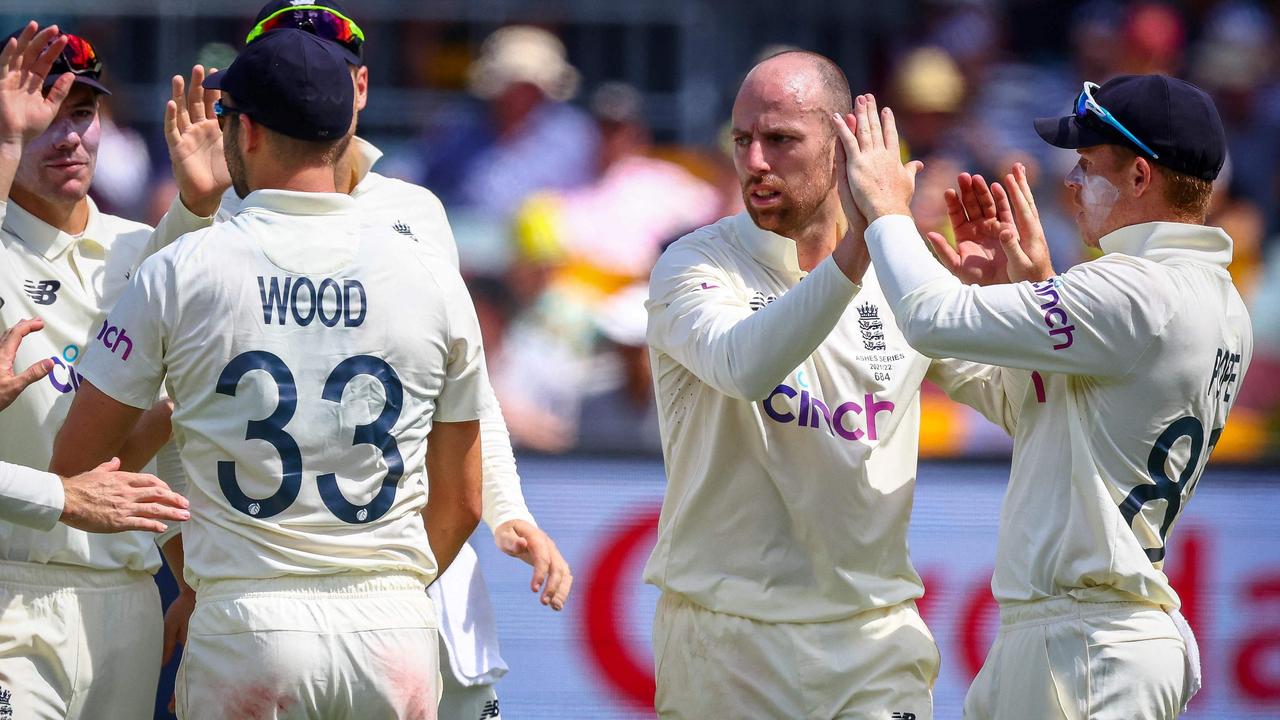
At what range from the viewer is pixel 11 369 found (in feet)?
13.5

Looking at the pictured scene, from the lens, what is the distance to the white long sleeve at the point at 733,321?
4.09m

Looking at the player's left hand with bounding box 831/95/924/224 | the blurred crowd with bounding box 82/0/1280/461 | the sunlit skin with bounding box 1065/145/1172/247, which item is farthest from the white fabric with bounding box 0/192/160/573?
the blurred crowd with bounding box 82/0/1280/461

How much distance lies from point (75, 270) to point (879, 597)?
8.31ft

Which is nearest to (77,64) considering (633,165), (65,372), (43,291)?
(43,291)

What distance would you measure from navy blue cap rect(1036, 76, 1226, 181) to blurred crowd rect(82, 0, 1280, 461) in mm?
4600

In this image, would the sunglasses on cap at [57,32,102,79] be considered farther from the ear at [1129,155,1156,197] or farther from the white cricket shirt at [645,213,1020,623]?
the ear at [1129,155,1156,197]

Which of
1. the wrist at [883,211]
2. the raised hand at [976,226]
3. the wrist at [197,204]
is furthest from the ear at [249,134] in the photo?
the raised hand at [976,226]

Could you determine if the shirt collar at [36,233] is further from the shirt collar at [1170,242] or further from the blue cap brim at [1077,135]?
the shirt collar at [1170,242]

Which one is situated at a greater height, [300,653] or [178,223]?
[178,223]

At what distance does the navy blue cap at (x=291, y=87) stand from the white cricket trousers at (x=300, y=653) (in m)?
1.13

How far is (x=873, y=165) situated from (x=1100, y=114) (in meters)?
0.62

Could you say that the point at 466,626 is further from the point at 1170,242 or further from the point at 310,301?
the point at 1170,242

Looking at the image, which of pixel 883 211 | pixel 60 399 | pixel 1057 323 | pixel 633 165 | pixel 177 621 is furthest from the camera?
pixel 633 165

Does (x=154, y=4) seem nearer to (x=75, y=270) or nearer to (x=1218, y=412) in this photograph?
(x=75, y=270)
